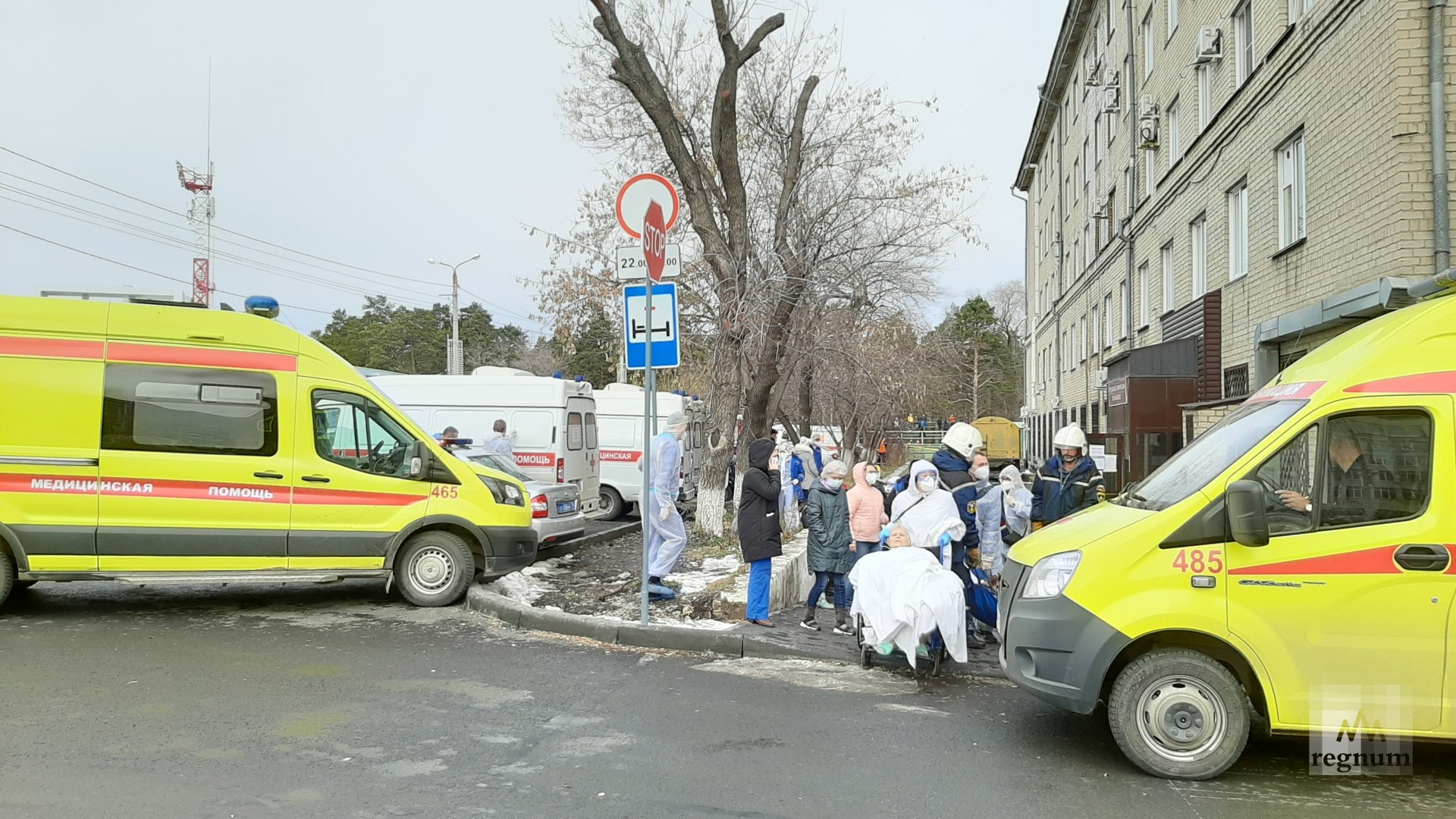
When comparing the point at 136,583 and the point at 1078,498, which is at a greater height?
the point at 1078,498

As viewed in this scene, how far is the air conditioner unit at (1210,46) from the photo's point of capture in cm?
1598

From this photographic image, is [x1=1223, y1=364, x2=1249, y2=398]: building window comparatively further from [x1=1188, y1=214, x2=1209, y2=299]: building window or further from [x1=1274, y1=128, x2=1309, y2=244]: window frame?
[x1=1188, y1=214, x2=1209, y2=299]: building window

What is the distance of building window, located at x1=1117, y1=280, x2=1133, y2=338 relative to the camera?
22.5m

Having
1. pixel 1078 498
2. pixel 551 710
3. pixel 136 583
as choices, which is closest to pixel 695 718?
pixel 551 710

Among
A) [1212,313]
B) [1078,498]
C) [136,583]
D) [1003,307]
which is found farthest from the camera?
[1003,307]

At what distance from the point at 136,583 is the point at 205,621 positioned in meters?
2.56

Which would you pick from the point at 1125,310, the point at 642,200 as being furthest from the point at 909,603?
the point at 1125,310

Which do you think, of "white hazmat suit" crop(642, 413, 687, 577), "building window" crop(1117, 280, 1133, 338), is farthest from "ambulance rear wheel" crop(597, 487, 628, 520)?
"building window" crop(1117, 280, 1133, 338)

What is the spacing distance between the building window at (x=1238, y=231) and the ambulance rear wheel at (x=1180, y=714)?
11814 mm

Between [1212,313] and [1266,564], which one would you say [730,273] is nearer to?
[1212,313]

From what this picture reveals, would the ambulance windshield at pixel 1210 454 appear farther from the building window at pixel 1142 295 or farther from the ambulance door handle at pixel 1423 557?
the building window at pixel 1142 295

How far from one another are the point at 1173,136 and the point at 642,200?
15827mm

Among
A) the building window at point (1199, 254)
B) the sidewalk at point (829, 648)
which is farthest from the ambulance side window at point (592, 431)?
the building window at point (1199, 254)

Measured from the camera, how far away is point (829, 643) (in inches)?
300
